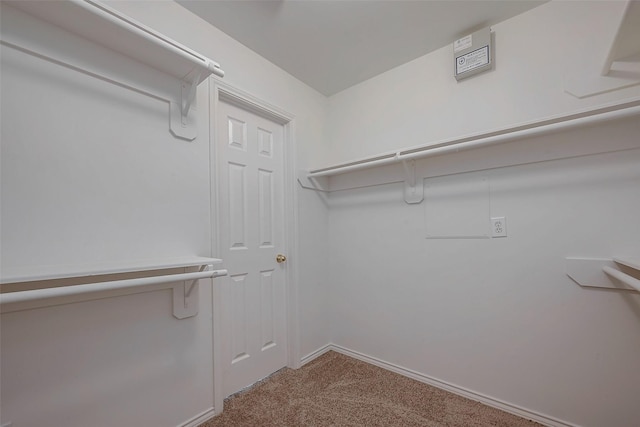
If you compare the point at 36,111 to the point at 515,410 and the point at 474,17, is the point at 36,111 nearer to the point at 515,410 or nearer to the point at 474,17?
the point at 474,17

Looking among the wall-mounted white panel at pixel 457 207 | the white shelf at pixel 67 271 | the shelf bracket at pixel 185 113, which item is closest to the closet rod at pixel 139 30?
the shelf bracket at pixel 185 113

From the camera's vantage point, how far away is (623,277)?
1.04 m

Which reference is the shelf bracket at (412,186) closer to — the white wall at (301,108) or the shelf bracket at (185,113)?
the white wall at (301,108)

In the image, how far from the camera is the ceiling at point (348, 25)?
4.74 ft

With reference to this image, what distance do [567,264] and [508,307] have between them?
1.25 ft

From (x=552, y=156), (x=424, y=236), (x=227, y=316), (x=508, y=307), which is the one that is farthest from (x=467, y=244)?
(x=227, y=316)

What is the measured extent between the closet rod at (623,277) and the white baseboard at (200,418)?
6.61 feet

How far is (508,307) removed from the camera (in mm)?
1502

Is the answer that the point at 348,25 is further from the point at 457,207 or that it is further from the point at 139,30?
the point at 457,207

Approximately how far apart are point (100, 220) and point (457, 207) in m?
1.96

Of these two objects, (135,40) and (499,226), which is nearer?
(135,40)

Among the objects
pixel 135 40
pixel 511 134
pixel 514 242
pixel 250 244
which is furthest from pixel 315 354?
pixel 135 40

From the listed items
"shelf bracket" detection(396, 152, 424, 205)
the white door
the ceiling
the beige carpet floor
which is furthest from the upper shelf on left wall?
the beige carpet floor

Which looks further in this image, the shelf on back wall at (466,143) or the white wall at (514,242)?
the white wall at (514,242)
